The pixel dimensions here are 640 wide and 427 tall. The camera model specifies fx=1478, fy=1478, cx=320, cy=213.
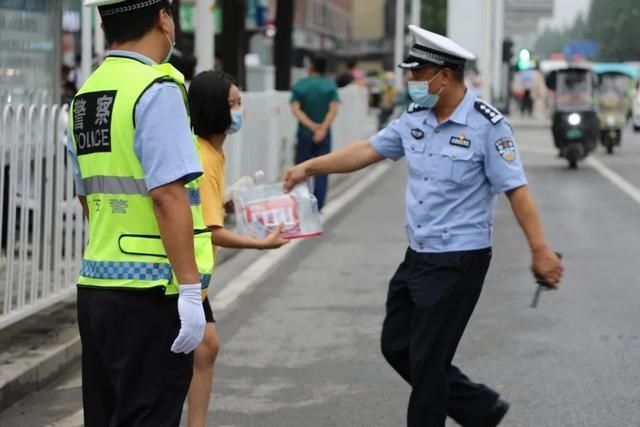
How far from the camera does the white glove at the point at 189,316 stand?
4055mm

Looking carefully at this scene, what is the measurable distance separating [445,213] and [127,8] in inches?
75.9

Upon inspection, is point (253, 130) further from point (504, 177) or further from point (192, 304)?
point (192, 304)

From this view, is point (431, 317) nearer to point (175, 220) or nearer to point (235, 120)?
point (235, 120)

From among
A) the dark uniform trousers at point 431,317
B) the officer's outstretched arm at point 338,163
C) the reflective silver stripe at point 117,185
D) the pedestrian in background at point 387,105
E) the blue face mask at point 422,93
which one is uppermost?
the pedestrian in background at point 387,105

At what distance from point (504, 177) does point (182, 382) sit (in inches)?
71.5

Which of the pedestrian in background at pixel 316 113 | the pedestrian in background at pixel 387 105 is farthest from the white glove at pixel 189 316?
the pedestrian in background at pixel 387 105

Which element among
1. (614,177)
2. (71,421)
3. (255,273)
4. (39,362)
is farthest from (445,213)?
(614,177)

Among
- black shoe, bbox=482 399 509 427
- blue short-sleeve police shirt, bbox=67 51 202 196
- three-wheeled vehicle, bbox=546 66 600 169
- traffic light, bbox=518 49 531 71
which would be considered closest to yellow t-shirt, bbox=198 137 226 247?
black shoe, bbox=482 399 509 427

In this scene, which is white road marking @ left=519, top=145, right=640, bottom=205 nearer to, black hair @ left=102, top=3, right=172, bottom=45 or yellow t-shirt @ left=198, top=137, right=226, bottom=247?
yellow t-shirt @ left=198, top=137, right=226, bottom=247

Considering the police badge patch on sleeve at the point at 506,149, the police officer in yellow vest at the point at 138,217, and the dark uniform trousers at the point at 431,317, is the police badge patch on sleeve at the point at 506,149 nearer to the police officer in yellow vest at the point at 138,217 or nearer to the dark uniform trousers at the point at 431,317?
the dark uniform trousers at the point at 431,317

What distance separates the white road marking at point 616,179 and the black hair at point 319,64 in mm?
4591

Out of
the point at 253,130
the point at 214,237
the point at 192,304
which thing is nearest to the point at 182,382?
the point at 192,304

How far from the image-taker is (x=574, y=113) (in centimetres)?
2478

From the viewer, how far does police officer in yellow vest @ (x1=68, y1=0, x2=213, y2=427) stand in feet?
13.1
